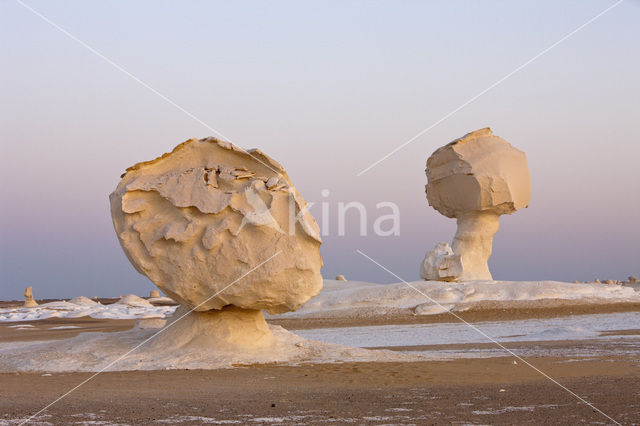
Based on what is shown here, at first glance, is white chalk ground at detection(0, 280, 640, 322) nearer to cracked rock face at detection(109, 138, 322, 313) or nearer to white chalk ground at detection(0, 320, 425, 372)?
white chalk ground at detection(0, 320, 425, 372)

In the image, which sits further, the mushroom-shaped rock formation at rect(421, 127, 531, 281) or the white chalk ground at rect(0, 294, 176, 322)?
the white chalk ground at rect(0, 294, 176, 322)

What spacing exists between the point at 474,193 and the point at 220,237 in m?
18.8

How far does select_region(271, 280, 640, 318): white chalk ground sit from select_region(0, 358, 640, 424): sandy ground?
12931mm

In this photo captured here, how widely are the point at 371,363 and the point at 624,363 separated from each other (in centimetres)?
A: 410

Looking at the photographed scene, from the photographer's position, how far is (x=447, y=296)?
84.9ft

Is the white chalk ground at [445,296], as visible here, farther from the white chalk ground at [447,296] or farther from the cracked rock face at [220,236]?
the cracked rock face at [220,236]

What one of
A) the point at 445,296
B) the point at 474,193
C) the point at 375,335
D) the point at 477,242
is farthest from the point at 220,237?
the point at 477,242

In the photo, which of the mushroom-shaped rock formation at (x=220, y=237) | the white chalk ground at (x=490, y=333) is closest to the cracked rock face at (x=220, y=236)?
the mushroom-shaped rock formation at (x=220, y=237)

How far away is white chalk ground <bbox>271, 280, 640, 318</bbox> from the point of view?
84.5 feet

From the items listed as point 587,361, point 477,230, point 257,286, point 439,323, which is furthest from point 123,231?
point 477,230

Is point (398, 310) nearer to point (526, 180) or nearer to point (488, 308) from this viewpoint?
point (488, 308)

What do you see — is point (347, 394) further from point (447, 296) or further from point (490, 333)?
point (447, 296)

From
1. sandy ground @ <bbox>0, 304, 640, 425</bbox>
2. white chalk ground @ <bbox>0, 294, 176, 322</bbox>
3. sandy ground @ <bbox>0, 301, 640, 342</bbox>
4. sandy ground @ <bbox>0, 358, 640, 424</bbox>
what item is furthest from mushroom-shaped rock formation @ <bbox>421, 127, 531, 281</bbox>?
sandy ground @ <bbox>0, 358, 640, 424</bbox>

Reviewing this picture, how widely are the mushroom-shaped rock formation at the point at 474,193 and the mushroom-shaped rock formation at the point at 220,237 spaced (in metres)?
16.7
